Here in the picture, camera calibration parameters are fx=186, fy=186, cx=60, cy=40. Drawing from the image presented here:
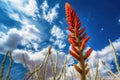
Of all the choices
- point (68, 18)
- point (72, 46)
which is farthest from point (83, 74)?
point (68, 18)

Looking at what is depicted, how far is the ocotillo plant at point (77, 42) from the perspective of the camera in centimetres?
112

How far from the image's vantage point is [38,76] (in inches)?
153

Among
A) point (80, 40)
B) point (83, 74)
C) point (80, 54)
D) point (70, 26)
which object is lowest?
point (83, 74)

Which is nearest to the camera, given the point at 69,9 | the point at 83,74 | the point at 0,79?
the point at 83,74

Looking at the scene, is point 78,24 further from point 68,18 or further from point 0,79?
point 0,79

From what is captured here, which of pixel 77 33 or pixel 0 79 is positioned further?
pixel 0 79

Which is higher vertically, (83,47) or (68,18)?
(68,18)

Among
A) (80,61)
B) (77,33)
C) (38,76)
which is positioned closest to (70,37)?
(77,33)

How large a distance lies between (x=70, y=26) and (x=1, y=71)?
158cm

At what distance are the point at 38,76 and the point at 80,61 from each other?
289 cm

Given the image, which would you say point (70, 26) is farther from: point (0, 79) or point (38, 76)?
point (38, 76)

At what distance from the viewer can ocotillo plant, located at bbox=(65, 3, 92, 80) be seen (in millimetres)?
1117

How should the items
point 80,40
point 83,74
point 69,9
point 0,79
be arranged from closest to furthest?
point 83,74 → point 80,40 → point 69,9 → point 0,79

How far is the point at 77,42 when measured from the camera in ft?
3.94
